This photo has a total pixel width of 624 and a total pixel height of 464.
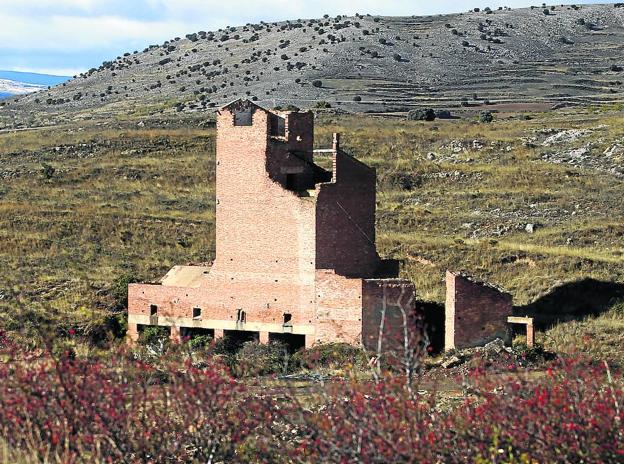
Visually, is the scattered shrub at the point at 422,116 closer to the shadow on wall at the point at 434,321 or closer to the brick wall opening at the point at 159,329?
the shadow on wall at the point at 434,321

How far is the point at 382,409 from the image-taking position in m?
19.7

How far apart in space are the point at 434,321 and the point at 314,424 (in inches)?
678

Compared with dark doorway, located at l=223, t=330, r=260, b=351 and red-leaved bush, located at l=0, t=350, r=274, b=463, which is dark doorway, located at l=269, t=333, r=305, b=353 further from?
red-leaved bush, located at l=0, t=350, r=274, b=463

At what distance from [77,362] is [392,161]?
44.0 metres

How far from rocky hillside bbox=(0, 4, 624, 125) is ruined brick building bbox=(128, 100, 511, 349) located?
52834 mm

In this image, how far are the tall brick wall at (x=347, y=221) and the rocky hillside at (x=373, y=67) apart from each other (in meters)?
52.5

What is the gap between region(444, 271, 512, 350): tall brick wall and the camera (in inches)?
1320

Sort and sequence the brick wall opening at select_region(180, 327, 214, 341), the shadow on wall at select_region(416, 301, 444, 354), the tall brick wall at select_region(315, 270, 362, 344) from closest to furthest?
the tall brick wall at select_region(315, 270, 362, 344) → the shadow on wall at select_region(416, 301, 444, 354) → the brick wall opening at select_region(180, 327, 214, 341)

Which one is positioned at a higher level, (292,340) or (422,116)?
(422,116)

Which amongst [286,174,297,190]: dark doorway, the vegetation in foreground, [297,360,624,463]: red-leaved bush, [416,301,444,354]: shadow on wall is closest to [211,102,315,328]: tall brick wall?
[286,174,297,190]: dark doorway

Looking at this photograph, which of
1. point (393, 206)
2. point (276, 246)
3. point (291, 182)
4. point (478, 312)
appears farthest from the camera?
point (393, 206)

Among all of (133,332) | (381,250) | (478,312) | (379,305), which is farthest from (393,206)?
(379,305)

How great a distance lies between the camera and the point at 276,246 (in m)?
35.2

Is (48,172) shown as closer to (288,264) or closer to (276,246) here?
(276,246)
